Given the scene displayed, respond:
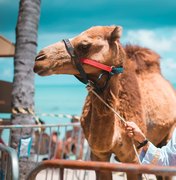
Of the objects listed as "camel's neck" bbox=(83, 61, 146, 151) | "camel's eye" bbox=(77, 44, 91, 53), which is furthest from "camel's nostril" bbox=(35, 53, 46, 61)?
"camel's neck" bbox=(83, 61, 146, 151)

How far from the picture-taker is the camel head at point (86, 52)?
320 cm

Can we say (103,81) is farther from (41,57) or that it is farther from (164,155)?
(164,155)

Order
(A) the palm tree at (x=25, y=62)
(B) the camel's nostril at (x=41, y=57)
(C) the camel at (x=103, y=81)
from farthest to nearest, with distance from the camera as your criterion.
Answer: (A) the palm tree at (x=25, y=62)
(C) the camel at (x=103, y=81)
(B) the camel's nostril at (x=41, y=57)

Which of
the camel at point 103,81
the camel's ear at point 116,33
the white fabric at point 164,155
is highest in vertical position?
the camel's ear at point 116,33

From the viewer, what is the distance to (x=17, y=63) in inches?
253

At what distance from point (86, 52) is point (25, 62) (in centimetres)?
318

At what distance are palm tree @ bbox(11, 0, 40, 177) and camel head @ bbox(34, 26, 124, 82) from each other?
294 centimetres

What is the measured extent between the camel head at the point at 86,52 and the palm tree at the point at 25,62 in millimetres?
2935

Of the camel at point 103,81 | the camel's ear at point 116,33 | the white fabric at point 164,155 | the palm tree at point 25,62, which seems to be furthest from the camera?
the palm tree at point 25,62

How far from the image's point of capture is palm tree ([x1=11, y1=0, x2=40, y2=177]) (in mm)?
6172

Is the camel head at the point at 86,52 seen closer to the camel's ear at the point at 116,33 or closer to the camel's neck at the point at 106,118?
the camel's ear at the point at 116,33

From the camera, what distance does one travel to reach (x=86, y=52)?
3.38m

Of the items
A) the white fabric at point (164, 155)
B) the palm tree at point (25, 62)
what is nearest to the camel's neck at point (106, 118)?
the white fabric at point (164, 155)

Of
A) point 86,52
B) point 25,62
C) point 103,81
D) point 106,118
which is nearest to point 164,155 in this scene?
point 106,118
